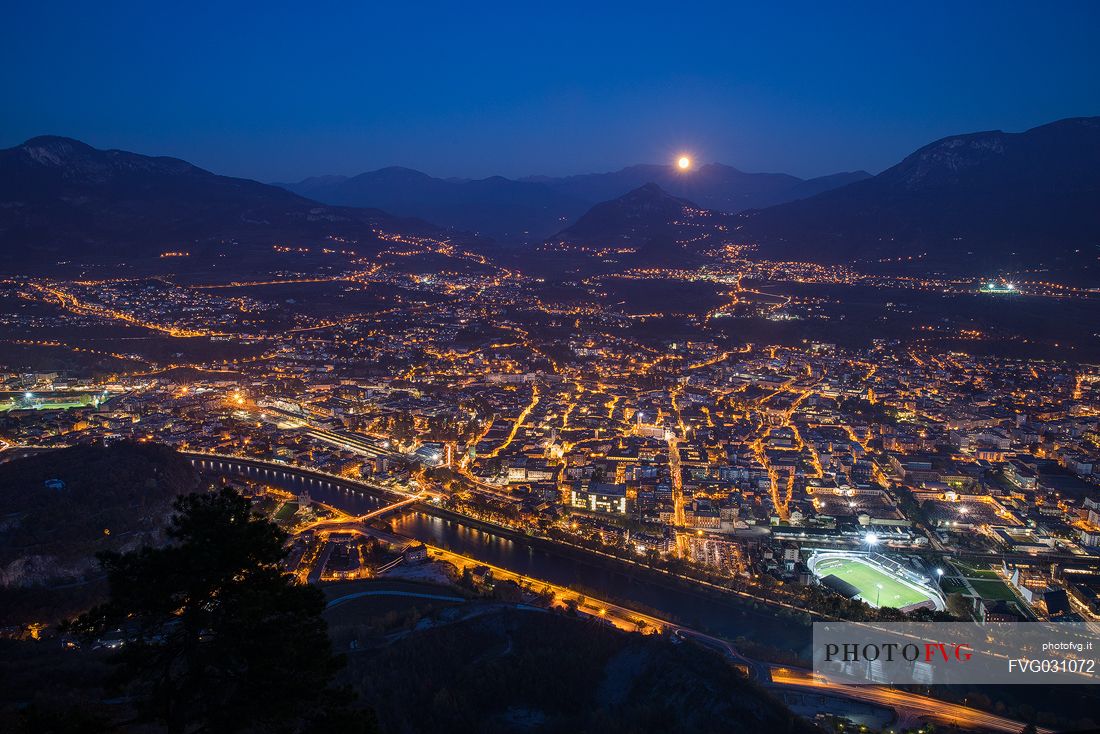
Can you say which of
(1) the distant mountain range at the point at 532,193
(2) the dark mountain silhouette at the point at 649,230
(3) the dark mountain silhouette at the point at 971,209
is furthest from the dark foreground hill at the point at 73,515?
(1) the distant mountain range at the point at 532,193

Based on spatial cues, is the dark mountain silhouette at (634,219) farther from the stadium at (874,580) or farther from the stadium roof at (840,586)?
the stadium roof at (840,586)

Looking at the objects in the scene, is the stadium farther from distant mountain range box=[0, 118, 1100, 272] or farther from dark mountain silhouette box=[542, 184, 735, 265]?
dark mountain silhouette box=[542, 184, 735, 265]

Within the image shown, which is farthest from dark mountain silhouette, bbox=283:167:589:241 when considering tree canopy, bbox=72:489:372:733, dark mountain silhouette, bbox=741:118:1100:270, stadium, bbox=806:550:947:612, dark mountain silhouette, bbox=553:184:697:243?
tree canopy, bbox=72:489:372:733

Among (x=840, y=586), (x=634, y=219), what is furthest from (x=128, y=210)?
(x=840, y=586)

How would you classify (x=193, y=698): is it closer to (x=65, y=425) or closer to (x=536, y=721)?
(x=536, y=721)

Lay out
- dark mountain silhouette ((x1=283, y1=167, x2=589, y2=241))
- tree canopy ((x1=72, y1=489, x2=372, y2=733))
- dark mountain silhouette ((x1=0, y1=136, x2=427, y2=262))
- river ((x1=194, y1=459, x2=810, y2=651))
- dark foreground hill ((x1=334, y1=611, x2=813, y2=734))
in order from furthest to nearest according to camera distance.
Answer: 1. dark mountain silhouette ((x1=283, y1=167, x2=589, y2=241))
2. dark mountain silhouette ((x1=0, y1=136, x2=427, y2=262))
3. river ((x1=194, y1=459, x2=810, y2=651))
4. dark foreground hill ((x1=334, y1=611, x2=813, y2=734))
5. tree canopy ((x1=72, y1=489, x2=372, y2=733))

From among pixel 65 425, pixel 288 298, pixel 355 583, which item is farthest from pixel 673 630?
pixel 288 298

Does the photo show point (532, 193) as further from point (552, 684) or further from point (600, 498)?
point (552, 684)
